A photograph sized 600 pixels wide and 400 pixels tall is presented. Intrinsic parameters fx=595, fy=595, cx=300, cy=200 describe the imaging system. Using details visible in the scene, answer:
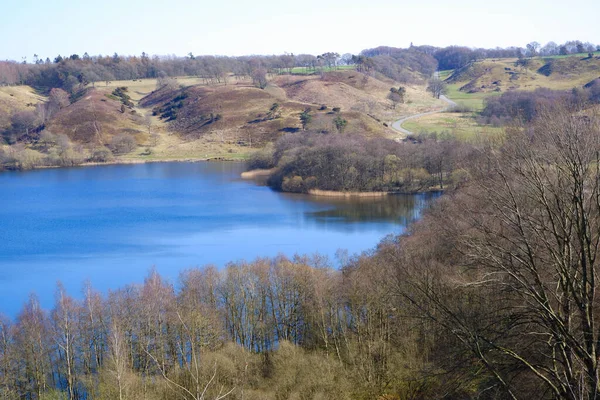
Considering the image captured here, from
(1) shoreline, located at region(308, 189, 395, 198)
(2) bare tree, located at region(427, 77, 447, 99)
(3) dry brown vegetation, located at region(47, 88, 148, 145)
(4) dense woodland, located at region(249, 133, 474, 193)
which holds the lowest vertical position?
(1) shoreline, located at region(308, 189, 395, 198)

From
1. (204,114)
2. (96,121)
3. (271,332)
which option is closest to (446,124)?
(204,114)

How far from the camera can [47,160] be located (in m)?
60.1

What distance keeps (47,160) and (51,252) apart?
122 ft

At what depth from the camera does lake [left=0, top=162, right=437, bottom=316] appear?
77.3 ft

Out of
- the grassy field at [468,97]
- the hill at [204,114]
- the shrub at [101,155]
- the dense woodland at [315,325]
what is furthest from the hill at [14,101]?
the dense woodland at [315,325]

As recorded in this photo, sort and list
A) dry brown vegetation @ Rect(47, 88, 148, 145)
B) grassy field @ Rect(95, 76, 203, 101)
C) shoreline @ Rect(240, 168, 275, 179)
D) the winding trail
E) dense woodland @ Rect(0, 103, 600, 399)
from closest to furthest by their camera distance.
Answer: dense woodland @ Rect(0, 103, 600, 399)
shoreline @ Rect(240, 168, 275, 179)
the winding trail
dry brown vegetation @ Rect(47, 88, 148, 145)
grassy field @ Rect(95, 76, 203, 101)

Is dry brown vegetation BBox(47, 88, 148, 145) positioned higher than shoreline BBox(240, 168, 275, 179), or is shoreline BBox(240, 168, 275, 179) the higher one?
dry brown vegetation BBox(47, 88, 148, 145)

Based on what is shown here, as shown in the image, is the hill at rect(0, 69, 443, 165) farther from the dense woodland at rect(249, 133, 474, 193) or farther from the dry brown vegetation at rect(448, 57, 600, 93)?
the dense woodland at rect(249, 133, 474, 193)

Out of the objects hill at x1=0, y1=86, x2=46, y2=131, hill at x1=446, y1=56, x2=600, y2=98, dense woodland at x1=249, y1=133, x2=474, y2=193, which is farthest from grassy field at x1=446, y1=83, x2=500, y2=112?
hill at x1=0, y1=86, x2=46, y2=131

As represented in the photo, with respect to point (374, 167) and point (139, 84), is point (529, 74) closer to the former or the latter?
point (374, 167)

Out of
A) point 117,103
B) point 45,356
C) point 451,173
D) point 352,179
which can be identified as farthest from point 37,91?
point 45,356

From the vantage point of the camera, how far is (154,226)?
31828 millimetres

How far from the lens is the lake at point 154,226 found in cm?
2356

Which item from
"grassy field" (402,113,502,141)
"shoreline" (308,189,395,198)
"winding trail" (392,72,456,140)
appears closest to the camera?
"shoreline" (308,189,395,198)
